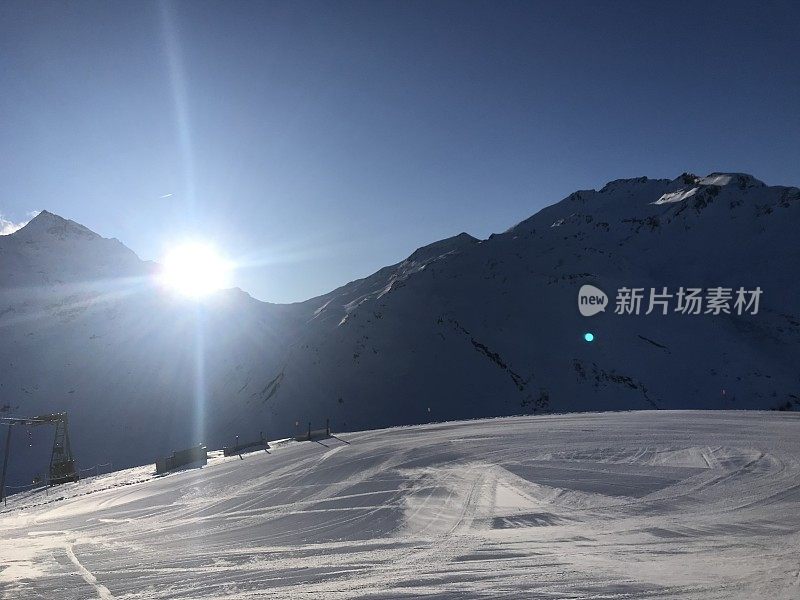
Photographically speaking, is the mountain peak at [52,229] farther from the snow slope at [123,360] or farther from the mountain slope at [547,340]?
the mountain slope at [547,340]

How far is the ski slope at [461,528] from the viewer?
655 centimetres

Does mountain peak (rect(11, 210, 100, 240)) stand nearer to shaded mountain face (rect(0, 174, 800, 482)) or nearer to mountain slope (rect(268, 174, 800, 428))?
shaded mountain face (rect(0, 174, 800, 482))

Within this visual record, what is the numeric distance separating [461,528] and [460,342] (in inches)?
1811

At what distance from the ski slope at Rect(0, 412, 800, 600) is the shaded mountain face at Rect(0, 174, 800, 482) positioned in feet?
97.1

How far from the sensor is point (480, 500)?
1135cm

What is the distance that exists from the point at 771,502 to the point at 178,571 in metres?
11.0

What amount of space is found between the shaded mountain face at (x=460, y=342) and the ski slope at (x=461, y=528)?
2959cm

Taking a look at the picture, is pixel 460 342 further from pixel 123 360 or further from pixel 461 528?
pixel 123 360

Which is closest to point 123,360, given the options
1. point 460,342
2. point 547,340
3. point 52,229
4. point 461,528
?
point 460,342

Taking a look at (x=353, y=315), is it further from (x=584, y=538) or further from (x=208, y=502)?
(x=584, y=538)

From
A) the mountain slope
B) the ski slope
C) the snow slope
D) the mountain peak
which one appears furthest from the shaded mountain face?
the mountain peak

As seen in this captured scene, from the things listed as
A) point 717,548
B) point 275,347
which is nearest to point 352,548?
point 717,548

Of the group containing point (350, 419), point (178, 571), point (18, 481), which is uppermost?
point (178, 571)

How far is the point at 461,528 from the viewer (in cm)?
933
